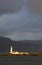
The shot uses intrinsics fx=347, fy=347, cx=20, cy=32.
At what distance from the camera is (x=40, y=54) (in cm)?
17875

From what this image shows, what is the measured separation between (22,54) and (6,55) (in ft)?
28.3

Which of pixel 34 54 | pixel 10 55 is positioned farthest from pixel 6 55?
pixel 34 54

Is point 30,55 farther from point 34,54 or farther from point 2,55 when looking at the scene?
point 2,55

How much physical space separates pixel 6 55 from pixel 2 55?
5.87 m

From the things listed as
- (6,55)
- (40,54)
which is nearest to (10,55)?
(6,55)

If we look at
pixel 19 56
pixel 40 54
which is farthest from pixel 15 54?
pixel 40 54

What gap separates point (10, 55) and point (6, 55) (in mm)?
2737

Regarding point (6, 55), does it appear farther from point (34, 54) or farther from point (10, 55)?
point (34, 54)

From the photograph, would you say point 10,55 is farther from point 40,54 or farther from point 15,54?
point 40,54

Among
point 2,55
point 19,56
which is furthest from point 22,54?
point 2,55

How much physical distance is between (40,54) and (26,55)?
732cm

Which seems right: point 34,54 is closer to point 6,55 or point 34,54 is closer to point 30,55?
point 30,55

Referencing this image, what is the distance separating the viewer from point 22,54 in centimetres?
17525

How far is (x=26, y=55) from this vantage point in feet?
583
